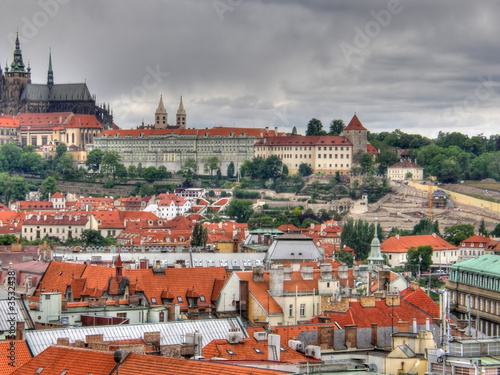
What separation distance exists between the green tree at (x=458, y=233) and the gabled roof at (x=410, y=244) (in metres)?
5.52

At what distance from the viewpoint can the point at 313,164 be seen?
163m

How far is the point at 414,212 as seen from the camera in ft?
449

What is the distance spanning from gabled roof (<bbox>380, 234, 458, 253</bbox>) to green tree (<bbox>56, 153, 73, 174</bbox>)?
274 feet

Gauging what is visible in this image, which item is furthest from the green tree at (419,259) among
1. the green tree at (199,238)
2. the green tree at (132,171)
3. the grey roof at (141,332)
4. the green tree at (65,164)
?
the green tree at (65,164)

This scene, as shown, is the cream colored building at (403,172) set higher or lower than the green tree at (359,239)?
higher

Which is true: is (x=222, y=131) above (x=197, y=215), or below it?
above

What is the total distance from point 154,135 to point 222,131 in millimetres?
12299

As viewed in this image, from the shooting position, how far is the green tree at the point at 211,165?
168875mm

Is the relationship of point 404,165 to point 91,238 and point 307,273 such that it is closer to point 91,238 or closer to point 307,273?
point 91,238

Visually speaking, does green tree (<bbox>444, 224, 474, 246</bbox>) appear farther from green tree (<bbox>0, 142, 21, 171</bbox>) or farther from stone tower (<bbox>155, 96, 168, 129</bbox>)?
green tree (<bbox>0, 142, 21, 171</bbox>)

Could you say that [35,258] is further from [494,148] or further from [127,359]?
[494,148]

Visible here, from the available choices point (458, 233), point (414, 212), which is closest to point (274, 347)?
point (458, 233)

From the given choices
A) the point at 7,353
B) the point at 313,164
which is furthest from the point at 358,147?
the point at 7,353

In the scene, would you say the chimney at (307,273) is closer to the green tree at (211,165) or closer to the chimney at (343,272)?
the chimney at (343,272)
